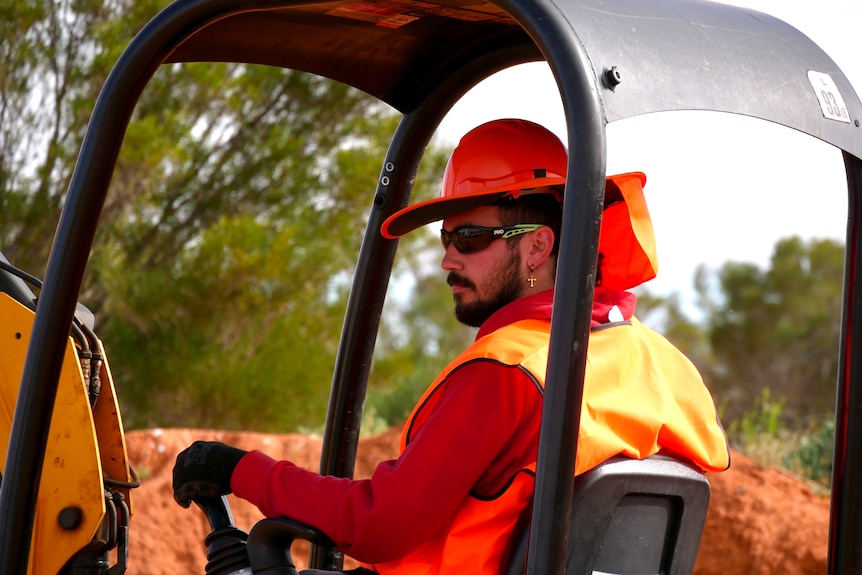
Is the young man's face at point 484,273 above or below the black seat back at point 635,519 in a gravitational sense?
above

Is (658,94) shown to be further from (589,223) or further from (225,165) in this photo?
(225,165)

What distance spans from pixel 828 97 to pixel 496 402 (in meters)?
1.00

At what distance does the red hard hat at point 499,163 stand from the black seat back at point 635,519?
70 centimetres

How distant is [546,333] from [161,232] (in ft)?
20.3

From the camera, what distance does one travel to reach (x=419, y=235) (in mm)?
8391

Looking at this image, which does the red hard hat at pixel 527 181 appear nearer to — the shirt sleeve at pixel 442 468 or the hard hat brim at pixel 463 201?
the hard hat brim at pixel 463 201

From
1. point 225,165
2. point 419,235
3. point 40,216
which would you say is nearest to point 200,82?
point 225,165

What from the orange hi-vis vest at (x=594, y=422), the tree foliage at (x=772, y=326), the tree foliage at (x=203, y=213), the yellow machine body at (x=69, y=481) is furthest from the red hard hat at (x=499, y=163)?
the tree foliage at (x=772, y=326)

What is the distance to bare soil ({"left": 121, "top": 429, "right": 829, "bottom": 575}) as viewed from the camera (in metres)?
6.00

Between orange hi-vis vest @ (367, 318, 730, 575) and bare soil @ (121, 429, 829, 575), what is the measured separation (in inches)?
→ 156

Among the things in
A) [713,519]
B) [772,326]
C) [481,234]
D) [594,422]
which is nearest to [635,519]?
[594,422]

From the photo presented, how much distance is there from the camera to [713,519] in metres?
6.41

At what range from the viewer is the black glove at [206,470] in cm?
241

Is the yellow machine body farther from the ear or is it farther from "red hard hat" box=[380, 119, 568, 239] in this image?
the ear
